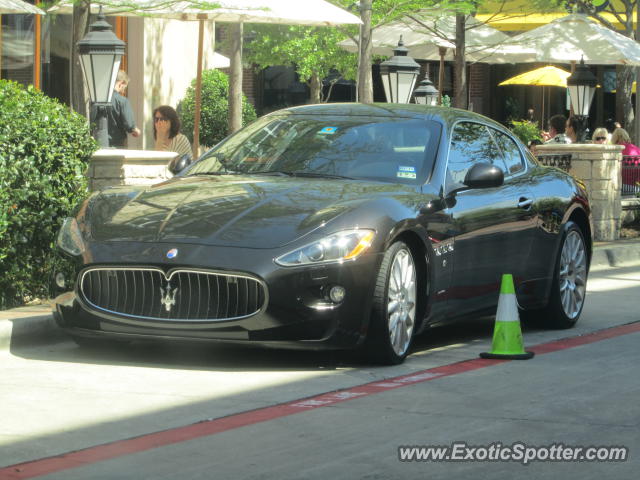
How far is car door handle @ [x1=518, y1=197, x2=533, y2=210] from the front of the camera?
381 inches

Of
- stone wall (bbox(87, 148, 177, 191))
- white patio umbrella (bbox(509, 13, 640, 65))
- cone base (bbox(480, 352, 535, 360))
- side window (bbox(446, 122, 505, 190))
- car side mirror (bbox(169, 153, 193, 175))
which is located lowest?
cone base (bbox(480, 352, 535, 360))

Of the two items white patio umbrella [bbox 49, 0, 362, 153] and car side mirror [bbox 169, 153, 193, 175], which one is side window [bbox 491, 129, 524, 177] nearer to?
car side mirror [bbox 169, 153, 193, 175]

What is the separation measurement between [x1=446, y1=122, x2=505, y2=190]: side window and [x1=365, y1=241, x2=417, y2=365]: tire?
33.2 inches

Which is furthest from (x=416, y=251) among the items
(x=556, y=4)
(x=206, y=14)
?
(x=556, y=4)

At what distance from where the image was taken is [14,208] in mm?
9695

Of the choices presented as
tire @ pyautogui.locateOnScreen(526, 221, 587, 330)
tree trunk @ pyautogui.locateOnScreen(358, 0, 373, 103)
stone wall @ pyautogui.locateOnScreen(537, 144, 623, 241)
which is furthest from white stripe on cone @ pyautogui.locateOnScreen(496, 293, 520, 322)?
tree trunk @ pyautogui.locateOnScreen(358, 0, 373, 103)

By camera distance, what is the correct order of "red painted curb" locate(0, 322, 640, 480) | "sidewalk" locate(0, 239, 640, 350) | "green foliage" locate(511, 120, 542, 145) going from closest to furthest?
"red painted curb" locate(0, 322, 640, 480)
"sidewalk" locate(0, 239, 640, 350)
"green foliage" locate(511, 120, 542, 145)

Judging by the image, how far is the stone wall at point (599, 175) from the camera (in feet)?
57.9

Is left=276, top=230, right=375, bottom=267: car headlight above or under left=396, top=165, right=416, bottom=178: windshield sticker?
under

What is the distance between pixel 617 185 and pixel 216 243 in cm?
1124

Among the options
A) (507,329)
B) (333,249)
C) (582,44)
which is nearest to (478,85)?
(582,44)

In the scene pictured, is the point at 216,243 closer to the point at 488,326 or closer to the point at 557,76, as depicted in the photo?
the point at 488,326

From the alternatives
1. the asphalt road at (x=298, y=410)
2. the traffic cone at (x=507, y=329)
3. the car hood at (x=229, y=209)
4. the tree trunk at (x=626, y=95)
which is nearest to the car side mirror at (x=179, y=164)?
the car hood at (x=229, y=209)

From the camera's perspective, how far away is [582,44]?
22.2m
